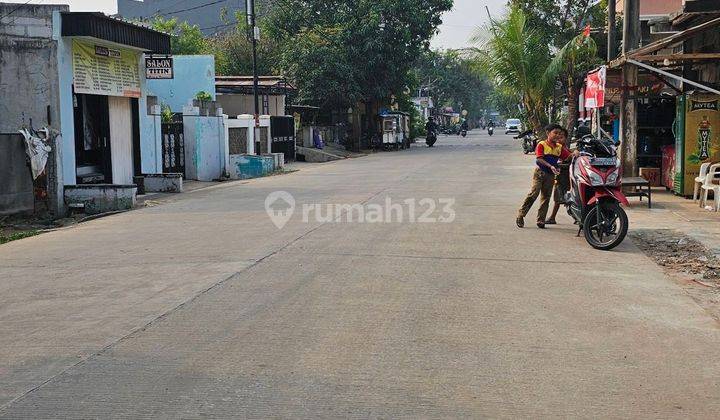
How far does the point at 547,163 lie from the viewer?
39.0ft

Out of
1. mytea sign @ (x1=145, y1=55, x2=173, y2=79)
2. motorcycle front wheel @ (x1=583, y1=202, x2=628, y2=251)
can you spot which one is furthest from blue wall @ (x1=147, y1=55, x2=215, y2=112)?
motorcycle front wheel @ (x1=583, y1=202, x2=628, y2=251)

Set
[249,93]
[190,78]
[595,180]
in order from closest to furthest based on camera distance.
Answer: [595,180] < [190,78] < [249,93]

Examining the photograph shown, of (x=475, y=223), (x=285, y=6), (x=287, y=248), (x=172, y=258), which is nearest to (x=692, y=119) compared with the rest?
(x=475, y=223)

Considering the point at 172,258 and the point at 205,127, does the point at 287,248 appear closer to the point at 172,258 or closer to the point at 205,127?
the point at 172,258

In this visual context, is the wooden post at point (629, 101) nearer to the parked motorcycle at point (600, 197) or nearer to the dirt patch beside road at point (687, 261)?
the dirt patch beside road at point (687, 261)

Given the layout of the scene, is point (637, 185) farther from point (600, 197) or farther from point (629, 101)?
point (600, 197)

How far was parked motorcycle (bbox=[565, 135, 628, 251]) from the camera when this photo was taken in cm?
1030

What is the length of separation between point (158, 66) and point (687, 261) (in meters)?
16.1

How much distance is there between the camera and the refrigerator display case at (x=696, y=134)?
1566cm

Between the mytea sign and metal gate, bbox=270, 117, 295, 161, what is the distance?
43.3 ft

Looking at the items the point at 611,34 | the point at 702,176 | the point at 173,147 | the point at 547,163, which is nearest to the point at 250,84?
the point at 173,147

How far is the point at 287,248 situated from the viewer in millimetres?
10148

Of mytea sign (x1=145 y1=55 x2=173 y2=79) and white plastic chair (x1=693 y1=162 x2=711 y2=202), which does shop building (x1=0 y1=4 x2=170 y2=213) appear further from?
white plastic chair (x1=693 y1=162 x2=711 y2=202)

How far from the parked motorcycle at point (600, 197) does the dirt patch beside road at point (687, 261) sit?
541mm
